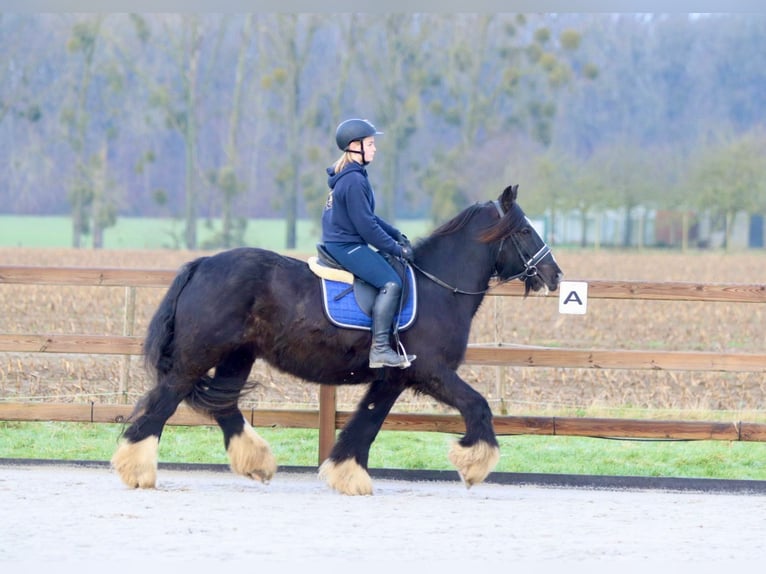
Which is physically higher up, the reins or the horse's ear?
the horse's ear

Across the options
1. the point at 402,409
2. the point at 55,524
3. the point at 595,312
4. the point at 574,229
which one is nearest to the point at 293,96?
the point at 574,229

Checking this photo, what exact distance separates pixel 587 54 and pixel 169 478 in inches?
2553

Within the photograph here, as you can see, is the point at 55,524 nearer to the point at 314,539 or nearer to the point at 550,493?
the point at 314,539

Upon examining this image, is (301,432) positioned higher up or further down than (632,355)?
further down

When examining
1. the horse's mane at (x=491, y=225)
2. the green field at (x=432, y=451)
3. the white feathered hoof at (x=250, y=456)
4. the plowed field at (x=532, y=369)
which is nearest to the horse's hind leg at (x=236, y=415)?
the white feathered hoof at (x=250, y=456)

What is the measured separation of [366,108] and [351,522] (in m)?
56.0

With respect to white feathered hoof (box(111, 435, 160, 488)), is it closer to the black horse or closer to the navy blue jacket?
the black horse

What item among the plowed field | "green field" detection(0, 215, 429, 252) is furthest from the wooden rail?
"green field" detection(0, 215, 429, 252)

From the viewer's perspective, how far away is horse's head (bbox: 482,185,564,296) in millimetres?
7727

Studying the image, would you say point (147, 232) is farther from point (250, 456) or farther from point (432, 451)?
point (250, 456)

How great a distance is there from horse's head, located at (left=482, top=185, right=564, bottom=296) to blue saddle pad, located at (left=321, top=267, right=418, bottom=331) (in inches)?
32.2

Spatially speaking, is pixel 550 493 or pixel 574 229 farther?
pixel 574 229

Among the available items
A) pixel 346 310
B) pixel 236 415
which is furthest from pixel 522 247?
pixel 236 415

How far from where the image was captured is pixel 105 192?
62250 mm
